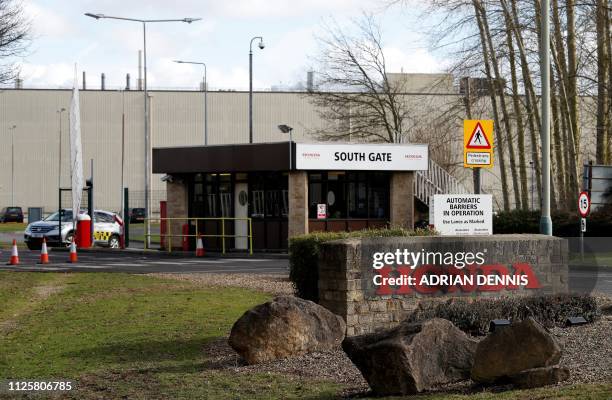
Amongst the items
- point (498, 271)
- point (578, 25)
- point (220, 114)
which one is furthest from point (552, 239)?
point (220, 114)

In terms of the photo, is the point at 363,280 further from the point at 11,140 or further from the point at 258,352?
the point at 11,140

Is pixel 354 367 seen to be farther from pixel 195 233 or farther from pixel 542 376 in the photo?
pixel 195 233

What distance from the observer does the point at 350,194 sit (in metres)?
36.2

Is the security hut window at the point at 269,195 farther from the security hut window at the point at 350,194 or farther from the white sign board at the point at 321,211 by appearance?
the white sign board at the point at 321,211

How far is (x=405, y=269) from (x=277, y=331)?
98.7 inches

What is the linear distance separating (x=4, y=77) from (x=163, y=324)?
12012 millimetres

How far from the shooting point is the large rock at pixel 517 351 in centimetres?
973

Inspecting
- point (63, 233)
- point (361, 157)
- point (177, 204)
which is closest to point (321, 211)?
point (361, 157)

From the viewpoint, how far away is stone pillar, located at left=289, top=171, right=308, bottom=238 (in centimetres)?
Result: 3525

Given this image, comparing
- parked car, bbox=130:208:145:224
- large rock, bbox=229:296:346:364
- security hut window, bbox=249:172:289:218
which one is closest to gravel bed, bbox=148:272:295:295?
large rock, bbox=229:296:346:364

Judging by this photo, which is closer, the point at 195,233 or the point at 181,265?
the point at 181,265

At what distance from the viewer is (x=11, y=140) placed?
80.3 meters

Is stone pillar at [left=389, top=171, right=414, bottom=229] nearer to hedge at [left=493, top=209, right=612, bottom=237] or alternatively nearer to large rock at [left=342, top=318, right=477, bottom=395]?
hedge at [left=493, top=209, right=612, bottom=237]

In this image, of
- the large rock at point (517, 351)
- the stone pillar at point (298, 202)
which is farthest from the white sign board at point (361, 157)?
the large rock at point (517, 351)
